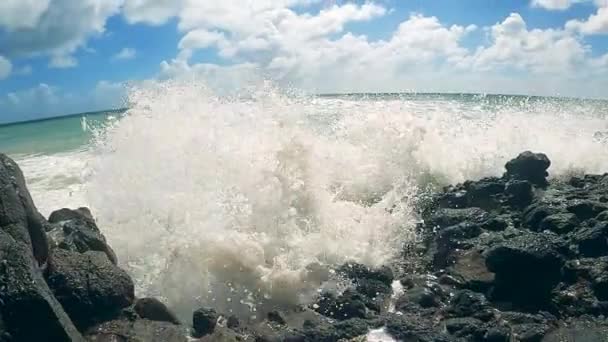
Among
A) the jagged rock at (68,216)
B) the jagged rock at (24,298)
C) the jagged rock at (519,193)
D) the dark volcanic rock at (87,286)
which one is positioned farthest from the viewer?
the jagged rock at (519,193)

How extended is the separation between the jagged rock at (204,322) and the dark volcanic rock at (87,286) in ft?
2.90

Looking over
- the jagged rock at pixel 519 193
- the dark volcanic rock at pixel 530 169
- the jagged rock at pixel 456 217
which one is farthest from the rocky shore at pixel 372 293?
the dark volcanic rock at pixel 530 169

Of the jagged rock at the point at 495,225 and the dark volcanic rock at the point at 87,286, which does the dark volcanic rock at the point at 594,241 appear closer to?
the jagged rock at the point at 495,225

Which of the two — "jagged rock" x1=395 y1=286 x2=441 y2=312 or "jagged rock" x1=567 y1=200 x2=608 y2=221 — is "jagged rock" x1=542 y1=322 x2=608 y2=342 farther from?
"jagged rock" x1=567 y1=200 x2=608 y2=221

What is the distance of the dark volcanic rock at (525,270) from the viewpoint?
6.55m

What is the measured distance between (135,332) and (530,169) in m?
9.09

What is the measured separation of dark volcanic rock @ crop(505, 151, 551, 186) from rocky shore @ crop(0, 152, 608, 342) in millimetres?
2685

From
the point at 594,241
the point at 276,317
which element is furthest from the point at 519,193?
the point at 276,317

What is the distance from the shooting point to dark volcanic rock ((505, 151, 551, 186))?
36.7 feet

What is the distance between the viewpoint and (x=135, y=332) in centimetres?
567

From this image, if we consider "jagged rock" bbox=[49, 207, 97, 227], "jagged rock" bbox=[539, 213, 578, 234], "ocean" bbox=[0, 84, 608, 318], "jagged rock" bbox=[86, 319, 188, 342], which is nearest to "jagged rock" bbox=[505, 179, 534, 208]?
"jagged rock" bbox=[539, 213, 578, 234]

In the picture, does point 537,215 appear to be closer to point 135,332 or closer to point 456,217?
point 456,217

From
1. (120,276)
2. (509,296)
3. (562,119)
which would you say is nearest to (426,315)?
(509,296)

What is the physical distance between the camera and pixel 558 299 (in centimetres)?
645
